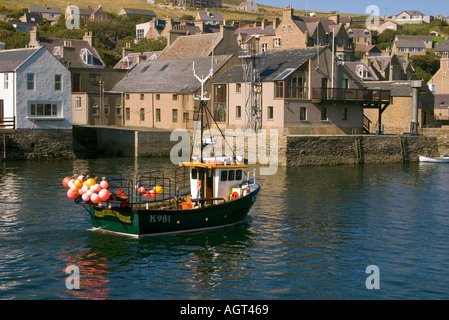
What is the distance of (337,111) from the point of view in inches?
2483

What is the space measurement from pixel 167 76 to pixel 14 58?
1914 cm

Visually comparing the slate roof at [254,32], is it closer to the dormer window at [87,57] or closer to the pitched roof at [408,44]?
the dormer window at [87,57]

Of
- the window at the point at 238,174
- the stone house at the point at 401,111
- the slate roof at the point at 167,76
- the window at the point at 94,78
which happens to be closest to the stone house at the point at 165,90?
the slate roof at the point at 167,76

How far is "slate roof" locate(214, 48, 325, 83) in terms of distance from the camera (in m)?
61.1

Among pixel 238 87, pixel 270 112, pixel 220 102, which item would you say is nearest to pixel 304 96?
pixel 270 112

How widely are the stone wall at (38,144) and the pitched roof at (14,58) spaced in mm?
5488

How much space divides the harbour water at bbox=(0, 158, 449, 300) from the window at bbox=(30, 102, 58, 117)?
15333mm

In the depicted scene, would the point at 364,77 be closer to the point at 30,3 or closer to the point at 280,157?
the point at 280,157

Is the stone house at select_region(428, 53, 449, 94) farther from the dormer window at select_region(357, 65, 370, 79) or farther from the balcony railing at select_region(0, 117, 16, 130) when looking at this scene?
the balcony railing at select_region(0, 117, 16, 130)

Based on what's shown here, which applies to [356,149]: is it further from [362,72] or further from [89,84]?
[362,72]

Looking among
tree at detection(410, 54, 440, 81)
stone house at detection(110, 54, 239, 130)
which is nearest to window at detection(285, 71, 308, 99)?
stone house at detection(110, 54, 239, 130)

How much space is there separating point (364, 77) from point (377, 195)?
53.7 meters

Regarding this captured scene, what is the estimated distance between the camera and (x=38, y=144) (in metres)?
57.9
